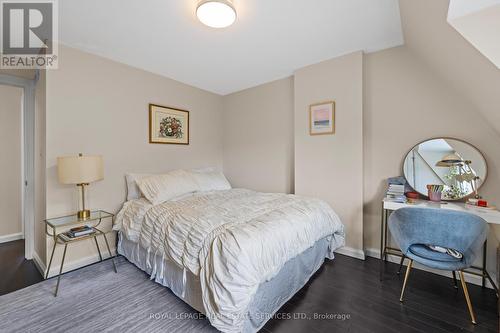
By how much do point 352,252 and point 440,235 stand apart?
114 cm

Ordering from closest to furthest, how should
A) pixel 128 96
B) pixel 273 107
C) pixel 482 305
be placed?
pixel 482 305 → pixel 128 96 → pixel 273 107

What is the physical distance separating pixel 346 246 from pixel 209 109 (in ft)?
10.7

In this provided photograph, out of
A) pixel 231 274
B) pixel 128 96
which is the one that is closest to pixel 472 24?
pixel 231 274

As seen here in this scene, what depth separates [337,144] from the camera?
281 cm

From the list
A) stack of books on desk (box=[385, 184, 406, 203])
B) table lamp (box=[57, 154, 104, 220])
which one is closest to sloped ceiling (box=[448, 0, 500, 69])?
stack of books on desk (box=[385, 184, 406, 203])

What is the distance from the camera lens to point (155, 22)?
2.08 metres

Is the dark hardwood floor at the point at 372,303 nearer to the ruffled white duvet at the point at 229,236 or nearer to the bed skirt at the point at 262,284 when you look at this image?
the bed skirt at the point at 262,284

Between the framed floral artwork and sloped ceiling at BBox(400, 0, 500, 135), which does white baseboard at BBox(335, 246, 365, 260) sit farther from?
the framed floral artwork

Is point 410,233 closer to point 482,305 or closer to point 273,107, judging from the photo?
point 482,305

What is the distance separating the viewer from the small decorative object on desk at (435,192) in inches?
86.3

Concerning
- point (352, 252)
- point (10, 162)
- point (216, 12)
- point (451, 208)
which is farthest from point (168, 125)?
point (451, 208)

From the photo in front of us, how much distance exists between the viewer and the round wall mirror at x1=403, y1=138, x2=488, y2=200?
6.82 feet

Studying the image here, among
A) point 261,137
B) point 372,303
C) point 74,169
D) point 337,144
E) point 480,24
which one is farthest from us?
point 261,137

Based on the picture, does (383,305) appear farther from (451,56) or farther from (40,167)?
(40,167)
